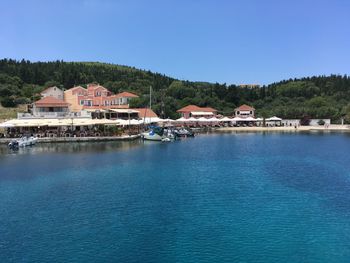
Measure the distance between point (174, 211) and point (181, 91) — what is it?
9420 centimetres

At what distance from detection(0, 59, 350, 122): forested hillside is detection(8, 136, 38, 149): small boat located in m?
33.0

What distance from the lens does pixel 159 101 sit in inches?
3895

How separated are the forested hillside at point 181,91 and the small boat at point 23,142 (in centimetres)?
3304

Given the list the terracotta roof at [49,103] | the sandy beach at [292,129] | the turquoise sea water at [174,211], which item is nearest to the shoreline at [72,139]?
Answer: the terracotta roof at [49,103]

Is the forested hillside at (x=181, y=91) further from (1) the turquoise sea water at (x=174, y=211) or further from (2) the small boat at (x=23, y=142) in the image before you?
(1) the turquoise sea water at (x=174, y=211)

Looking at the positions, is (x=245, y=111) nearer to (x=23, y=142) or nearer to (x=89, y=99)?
(x=89, y=99)

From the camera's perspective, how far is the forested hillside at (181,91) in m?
94.1

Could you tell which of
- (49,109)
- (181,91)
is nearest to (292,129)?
(181,91)

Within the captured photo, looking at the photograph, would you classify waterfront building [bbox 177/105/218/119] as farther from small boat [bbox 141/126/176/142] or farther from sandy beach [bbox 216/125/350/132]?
small boat [bbox 141/126/176/142]

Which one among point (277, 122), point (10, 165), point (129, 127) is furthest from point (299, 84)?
point (10, 165)

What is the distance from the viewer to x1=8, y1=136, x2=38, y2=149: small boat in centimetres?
4756

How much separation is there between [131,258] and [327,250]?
6.83 metres

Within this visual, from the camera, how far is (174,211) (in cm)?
1941

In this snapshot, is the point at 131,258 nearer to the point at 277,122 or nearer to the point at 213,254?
the point at 213,254
